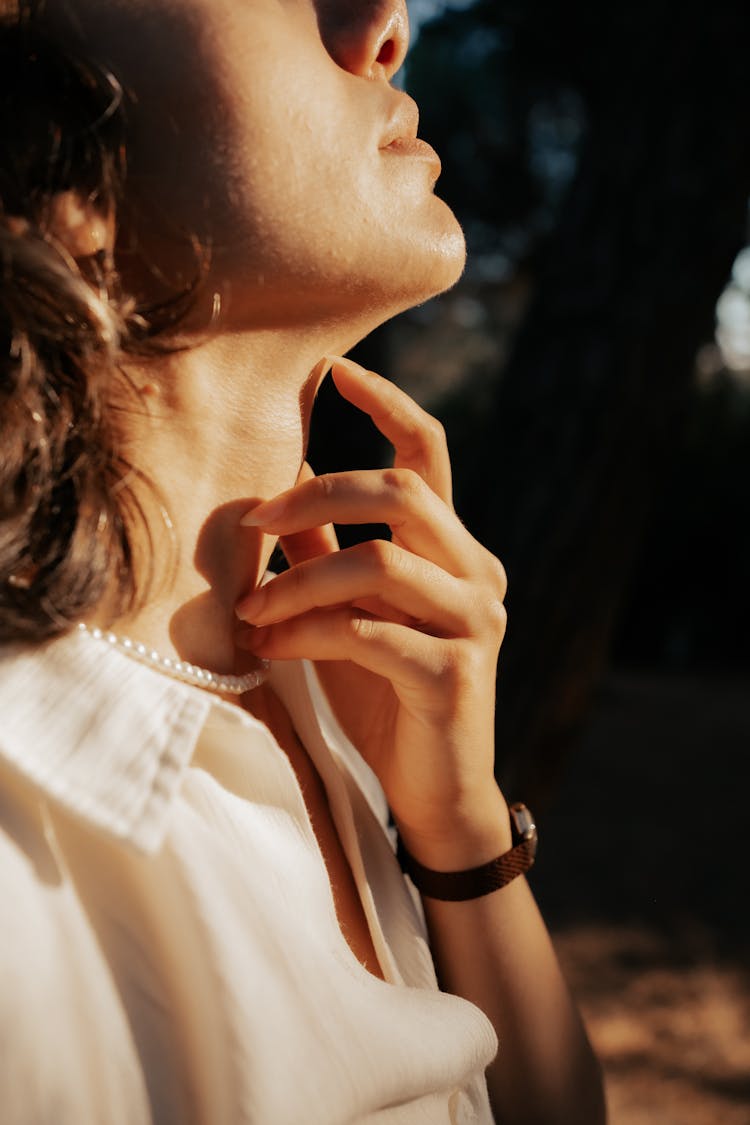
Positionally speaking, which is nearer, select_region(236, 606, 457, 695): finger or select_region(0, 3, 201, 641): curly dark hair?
select_region(0, 3, 201, 641): curly dark hair

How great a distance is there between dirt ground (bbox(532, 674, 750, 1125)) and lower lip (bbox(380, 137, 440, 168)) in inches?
163

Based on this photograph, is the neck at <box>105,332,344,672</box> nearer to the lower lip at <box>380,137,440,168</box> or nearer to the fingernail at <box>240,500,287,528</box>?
the fingernail at <box>240,500,287,528</box>

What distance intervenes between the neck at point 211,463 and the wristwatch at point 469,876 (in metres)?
0.50

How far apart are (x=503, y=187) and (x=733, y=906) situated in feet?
20.6

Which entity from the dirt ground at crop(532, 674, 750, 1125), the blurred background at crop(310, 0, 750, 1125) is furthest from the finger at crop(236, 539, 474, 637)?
the dirt ground at crop(532, 674, 750, 1125)

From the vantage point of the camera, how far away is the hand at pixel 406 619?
1.47m

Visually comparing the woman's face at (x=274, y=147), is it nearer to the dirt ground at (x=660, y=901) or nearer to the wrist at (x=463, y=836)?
the wrist at (x=463, y=836)

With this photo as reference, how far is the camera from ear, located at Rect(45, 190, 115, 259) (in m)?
1.28

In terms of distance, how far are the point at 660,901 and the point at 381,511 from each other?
5.63 meters

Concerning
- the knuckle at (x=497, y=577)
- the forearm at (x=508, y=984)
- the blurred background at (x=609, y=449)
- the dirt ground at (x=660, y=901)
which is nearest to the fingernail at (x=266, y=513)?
the knuckle at (x=497, y=577)

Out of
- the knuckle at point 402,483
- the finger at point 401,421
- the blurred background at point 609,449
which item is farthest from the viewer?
the blurred background at point 609,449

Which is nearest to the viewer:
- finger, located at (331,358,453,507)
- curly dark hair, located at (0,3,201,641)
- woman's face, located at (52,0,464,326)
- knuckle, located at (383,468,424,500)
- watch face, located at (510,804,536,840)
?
curly dark hair, located at (0,3,201,641)

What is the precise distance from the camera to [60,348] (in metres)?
1.22

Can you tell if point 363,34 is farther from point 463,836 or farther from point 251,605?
point 463,836
